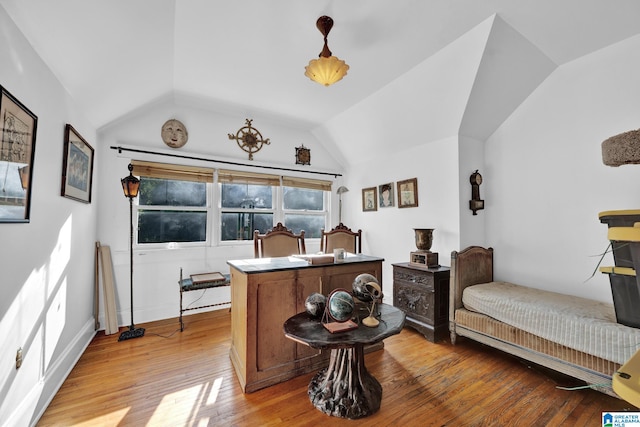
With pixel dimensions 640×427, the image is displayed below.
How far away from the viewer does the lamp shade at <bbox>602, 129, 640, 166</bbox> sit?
99 cm

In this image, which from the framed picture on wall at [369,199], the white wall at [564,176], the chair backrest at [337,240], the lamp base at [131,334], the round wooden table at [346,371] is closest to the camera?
the round wooden table at [346,371]

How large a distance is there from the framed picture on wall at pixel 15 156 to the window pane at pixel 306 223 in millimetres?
3095

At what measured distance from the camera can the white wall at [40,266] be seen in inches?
55.0

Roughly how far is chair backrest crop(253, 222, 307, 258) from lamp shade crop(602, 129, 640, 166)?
2.83 metres

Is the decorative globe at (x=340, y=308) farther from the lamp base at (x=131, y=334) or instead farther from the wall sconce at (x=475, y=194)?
the lamp base at (x=131, y=334)

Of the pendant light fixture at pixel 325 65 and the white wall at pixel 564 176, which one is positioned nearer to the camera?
the pendant light fixture at pixel 325 65

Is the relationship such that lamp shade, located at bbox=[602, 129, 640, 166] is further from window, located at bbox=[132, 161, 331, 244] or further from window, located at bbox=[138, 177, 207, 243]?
window, located at bbox=[138, 177, 207, 243]

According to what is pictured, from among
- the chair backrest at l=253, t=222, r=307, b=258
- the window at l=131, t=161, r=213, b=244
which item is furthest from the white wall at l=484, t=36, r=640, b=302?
the window at l=131, t=161, r=213, b=244

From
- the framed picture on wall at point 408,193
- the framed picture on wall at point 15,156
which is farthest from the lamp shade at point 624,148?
the framed picture on wall at point 15,156

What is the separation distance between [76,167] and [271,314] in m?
2.15

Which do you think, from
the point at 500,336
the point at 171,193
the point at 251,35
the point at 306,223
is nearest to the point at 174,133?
the point at 171,193

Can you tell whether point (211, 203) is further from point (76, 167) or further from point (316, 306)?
point (316, 306)

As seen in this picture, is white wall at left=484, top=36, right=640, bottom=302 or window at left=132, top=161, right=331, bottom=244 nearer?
white wall at left=484, top=36, right=640, bottom=302

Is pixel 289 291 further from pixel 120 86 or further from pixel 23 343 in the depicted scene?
pixel 120 86
